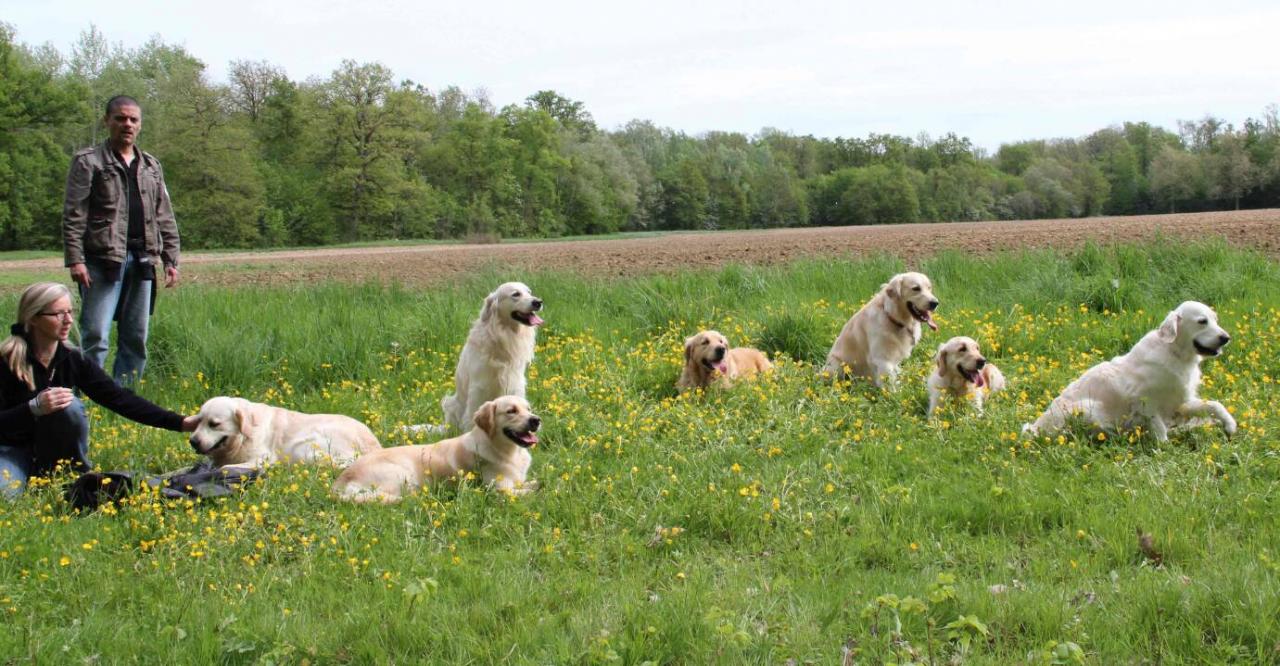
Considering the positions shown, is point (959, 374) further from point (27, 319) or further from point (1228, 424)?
point (27, 319)

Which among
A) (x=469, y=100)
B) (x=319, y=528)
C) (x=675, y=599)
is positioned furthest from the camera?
(x=469, y=100)

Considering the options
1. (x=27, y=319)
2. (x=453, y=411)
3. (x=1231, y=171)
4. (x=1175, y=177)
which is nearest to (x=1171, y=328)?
(x=453, y=411)

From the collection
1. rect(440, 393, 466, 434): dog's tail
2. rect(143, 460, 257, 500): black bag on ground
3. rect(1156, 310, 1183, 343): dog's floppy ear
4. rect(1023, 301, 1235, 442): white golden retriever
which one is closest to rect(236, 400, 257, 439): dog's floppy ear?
rect(143, 460, 257, 500): black bag on ground

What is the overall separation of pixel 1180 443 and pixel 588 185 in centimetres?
5200

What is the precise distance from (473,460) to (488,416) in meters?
0.29

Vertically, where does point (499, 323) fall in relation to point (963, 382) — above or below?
above

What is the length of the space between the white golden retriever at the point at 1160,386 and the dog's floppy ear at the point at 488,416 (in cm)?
341

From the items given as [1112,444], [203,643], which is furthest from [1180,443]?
[203,643]

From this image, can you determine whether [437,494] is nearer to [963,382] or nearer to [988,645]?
[988,645]

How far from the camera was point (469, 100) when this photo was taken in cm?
5819

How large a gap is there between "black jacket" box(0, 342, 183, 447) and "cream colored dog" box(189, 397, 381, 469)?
0.24 metres

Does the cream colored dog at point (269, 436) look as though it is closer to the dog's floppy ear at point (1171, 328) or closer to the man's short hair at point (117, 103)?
the man's short hair at point (117, 103)

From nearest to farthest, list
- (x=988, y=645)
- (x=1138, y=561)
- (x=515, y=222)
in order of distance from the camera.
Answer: (x=988, y=645) → (x=1138, y=561) → (x=515, y=222)

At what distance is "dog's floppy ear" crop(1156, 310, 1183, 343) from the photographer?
5.66m
